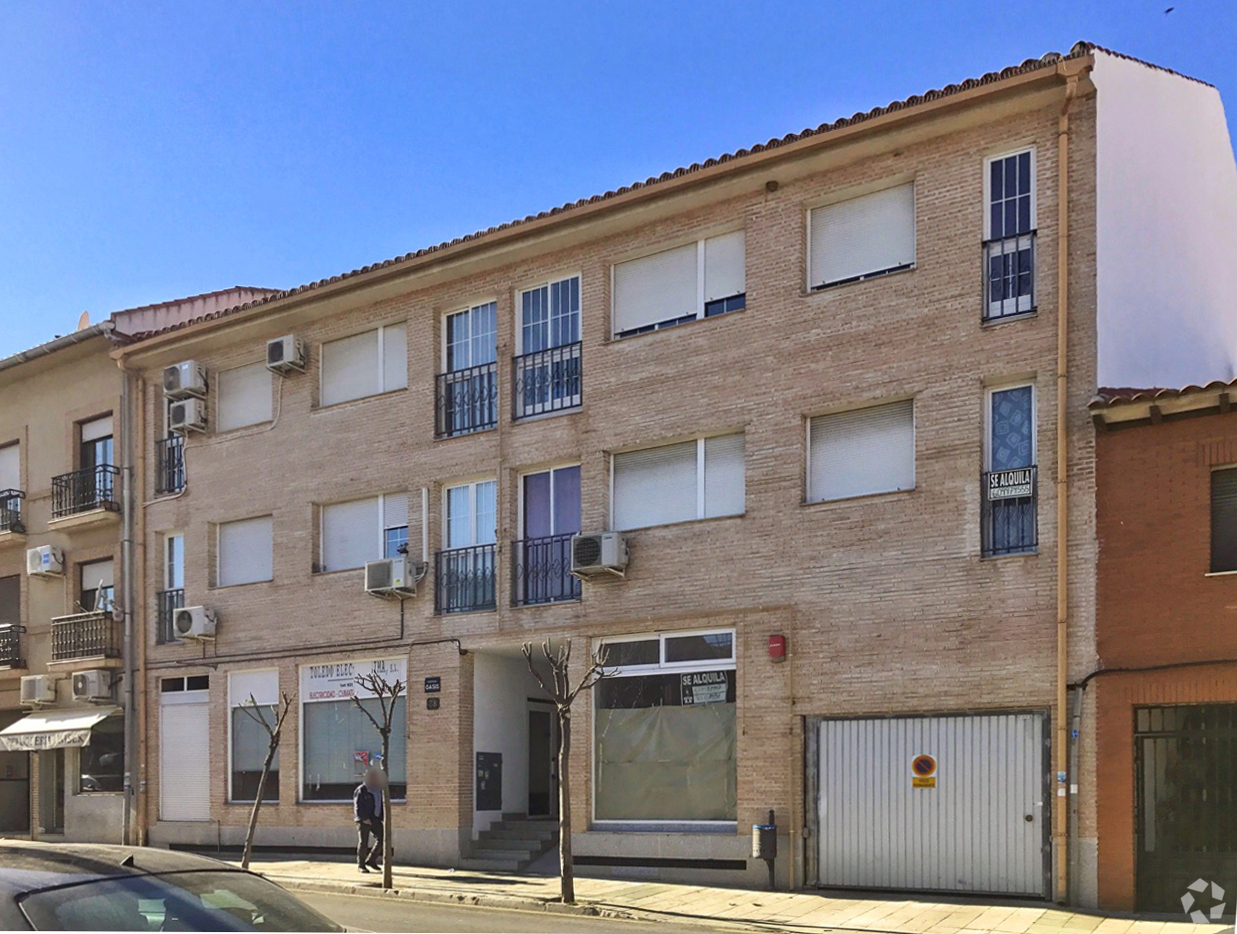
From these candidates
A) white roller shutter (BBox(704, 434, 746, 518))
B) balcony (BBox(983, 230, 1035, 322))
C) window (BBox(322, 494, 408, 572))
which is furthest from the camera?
window (BBox(322, 494, 408, 572))

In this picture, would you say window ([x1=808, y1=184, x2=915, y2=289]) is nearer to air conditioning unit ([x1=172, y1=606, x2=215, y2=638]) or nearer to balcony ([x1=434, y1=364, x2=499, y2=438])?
balcony ([x1=434, y1=364, x2=499, y2=438])

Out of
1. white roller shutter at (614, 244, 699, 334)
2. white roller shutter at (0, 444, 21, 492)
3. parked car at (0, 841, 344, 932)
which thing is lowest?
parked car at (0, 841, 344, 932)

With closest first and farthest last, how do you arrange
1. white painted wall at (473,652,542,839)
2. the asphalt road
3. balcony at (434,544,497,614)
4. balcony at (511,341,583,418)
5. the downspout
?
the asphalt road → the downspout → balcony at (511,341,583,418) → balcony at (434,544,497,614) → white painted wall at (473,652,542,839)

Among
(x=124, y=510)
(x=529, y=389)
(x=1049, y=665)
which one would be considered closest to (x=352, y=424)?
(x=529, y=389)

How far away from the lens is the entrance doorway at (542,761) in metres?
20.8

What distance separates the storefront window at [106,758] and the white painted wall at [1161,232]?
1823cm

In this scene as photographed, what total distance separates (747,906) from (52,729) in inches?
608

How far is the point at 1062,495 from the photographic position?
565 inches

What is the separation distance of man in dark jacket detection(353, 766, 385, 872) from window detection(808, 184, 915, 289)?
9.43m

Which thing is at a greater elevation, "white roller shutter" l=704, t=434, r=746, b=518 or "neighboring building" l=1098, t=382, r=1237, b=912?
"white roller shutter" l=704, t=434, r=746, b=518

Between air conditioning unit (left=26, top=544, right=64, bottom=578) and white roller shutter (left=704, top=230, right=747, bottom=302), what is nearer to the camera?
white roller shutter (left=704, top=230, right=747, bottom=302)

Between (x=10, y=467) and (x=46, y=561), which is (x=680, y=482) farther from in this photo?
(x=10, y=467)

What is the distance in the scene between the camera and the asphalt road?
515 inches

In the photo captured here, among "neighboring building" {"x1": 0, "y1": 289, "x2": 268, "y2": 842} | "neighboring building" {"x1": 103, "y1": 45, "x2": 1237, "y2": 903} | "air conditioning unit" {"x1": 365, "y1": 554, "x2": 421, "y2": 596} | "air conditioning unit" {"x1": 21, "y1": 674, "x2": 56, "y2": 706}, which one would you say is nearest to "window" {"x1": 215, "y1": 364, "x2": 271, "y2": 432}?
"neighboring building" {"x1": 103, "y1": 45, "x2": 1237, "y2": 903}
